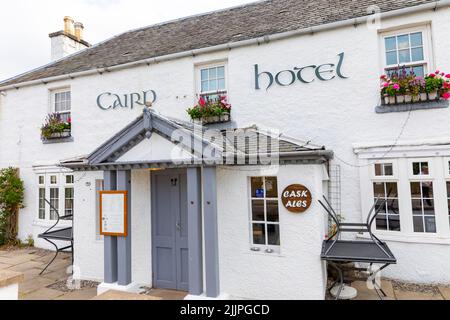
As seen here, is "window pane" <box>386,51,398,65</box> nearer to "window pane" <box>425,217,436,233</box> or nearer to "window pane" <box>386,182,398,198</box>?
"window pane" <box>386,182,398,198</box>

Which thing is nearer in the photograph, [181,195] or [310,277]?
[310,277]

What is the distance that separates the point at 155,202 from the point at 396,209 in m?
5.60

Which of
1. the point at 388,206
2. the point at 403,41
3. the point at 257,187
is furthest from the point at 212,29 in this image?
the point at 388,206

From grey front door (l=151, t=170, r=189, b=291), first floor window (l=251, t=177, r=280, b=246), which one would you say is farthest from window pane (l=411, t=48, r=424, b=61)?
grey front door (l=151, t=170, r=189, b=291)

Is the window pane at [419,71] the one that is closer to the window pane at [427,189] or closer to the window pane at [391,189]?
the window pane at [427,189]

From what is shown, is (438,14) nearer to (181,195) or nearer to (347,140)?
(347,140)

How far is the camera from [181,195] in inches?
254

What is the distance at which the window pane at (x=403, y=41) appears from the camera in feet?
22.7

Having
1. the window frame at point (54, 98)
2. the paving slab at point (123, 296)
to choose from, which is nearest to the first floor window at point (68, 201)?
the window frame at point (54, 98)

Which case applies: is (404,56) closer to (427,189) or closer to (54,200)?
(427,189)

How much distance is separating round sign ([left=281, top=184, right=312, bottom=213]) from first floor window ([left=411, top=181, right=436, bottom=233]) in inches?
115

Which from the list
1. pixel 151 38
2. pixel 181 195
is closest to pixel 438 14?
pixel 181 195

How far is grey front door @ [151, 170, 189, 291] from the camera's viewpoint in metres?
6.32
